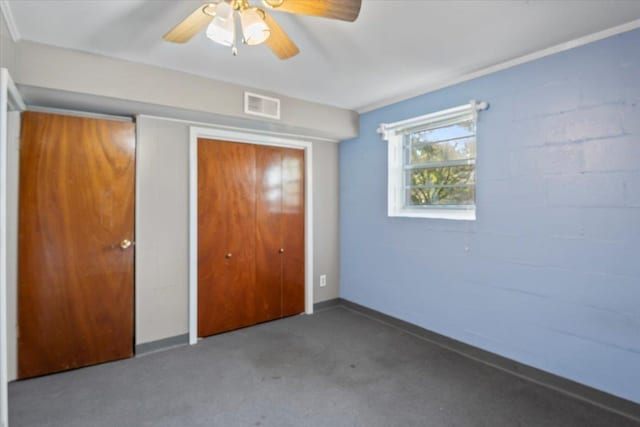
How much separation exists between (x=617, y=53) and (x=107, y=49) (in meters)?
3.32

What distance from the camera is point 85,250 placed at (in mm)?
2594

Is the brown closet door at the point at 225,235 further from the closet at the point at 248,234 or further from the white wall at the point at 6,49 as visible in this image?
the white wall at the point at 6,49

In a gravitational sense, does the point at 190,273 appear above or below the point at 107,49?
below

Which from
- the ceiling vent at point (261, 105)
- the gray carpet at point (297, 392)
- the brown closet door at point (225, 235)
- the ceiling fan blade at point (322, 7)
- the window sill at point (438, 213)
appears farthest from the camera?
the brown closet door at point (225, 235)

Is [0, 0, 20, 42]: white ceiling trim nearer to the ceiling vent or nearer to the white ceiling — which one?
the white ceiling

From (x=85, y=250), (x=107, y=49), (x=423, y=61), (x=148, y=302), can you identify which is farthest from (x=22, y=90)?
(x=423, y=61)

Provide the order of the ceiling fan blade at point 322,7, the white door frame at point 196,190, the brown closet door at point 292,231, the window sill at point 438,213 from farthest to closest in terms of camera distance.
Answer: the brown closet door at point 292,231 → the white door frame at point 196,190 → the window sill at point 438,213 → the ceiling fan blade at point 322,7

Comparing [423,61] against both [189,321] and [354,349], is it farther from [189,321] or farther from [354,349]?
[189,321]

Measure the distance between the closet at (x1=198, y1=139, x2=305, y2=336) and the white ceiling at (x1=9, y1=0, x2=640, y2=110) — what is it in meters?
0.90

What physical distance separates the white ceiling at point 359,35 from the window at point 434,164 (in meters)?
0.38

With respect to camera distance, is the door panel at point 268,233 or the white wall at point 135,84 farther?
the door panel at point 268,233

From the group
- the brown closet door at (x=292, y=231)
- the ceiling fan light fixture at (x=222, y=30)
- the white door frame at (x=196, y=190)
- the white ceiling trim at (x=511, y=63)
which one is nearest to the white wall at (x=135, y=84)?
the white door frame at (x=196, y=190)

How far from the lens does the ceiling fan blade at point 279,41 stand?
5.27 feet

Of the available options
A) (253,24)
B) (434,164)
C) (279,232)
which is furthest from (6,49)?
(434,164)
